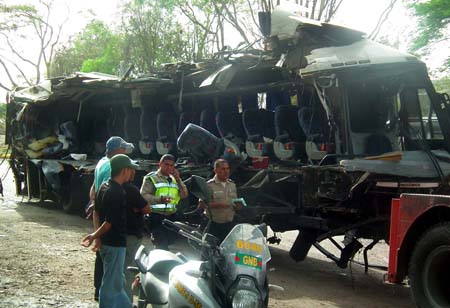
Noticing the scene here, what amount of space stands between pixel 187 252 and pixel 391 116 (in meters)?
3.48

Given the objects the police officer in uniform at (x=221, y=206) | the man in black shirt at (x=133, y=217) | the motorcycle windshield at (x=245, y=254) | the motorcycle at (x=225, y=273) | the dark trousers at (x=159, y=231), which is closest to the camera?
the motorcycle at (x=225, y=273)

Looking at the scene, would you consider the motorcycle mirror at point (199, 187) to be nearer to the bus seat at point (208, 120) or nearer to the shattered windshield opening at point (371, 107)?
the shattered windshield opening at point (371, 107)

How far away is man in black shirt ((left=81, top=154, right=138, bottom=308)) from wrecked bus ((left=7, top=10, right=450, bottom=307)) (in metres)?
2.42

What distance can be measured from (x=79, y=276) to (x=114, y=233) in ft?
7.73

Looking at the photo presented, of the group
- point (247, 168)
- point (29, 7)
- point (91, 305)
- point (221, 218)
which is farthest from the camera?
A: point (29, 7)

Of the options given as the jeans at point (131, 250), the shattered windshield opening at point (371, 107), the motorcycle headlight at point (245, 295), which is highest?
the shattered windshield opening at point (371, 107)

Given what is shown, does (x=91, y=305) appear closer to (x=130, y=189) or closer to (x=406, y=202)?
(x=130, y=189)

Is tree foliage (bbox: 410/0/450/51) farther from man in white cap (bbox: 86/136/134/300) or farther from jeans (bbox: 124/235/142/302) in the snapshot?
jeans (bbox: 124/235/142/302)

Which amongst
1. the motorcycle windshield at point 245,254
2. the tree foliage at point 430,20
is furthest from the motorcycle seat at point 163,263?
the tree foliage at point 430,20

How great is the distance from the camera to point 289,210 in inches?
305

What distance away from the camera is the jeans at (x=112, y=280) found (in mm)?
4613

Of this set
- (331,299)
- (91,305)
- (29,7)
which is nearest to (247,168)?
(331,299)

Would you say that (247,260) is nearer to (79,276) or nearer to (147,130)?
(79,276)

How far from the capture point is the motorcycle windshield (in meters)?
3.47
